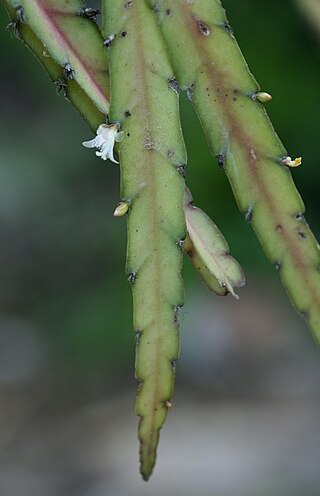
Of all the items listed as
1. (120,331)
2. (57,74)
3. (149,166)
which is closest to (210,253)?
(149,166)

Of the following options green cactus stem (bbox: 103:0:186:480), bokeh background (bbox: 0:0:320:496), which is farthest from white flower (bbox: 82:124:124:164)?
bokeh background (bbox: 0:0:320:496)

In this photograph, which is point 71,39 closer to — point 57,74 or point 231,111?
point 57,74

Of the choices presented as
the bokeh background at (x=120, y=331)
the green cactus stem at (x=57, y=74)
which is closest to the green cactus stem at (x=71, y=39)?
the green cactus stem at (x=57, y=74)

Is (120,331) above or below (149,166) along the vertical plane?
below

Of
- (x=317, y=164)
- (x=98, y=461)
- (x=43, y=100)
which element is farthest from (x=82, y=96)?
(x=43, y=100)

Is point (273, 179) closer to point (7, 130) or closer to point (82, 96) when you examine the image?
point (82, 96)

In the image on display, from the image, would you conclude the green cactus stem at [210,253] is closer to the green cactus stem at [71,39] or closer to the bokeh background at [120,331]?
the green cactus stem at [71,39]

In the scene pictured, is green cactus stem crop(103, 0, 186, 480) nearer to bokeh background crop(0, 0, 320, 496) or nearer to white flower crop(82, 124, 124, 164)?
white flower crop(82, 124, 124, 164)
